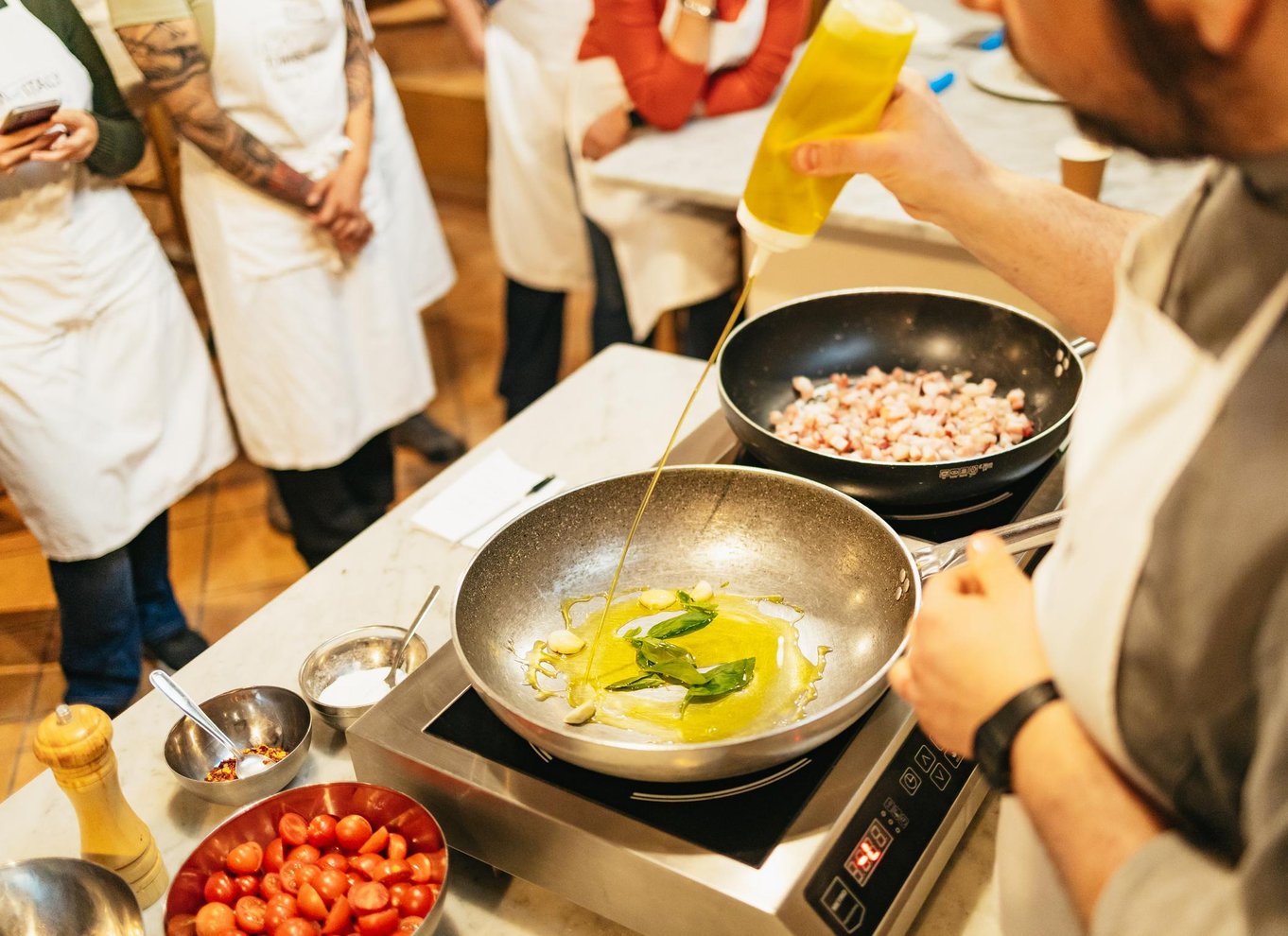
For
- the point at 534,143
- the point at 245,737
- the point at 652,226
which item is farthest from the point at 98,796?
the point at 534,143

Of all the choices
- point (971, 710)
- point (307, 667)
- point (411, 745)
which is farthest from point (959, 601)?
point (307, 667)

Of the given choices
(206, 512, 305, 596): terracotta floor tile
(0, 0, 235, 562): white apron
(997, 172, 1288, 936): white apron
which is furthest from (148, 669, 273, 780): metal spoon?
(206, 512, 305, 596): terracotta floor tile

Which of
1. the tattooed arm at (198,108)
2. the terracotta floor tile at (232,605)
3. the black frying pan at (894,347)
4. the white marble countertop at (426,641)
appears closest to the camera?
the white marble countertop at (426,641)

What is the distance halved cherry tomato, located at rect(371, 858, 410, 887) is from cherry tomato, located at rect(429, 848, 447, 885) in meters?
0.02

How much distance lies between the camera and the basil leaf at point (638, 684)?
103 centimetres

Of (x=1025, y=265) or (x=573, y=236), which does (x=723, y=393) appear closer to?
(x=1025, y=265)

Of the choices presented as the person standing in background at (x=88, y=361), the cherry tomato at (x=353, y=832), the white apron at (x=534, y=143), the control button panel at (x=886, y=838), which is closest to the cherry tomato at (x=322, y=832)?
A: the cherry tomato at (x=353, y=832)

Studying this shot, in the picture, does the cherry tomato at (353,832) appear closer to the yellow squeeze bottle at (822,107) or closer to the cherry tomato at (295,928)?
the cherry tomato at (295,928)

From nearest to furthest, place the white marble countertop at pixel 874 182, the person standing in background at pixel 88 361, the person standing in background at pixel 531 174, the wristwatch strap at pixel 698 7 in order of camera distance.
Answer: the person standing in background at pixel 88 361, the white marble countertop at pixel 874 182, the wristwatch strap at pixel 698 7, the person standing in background at pixel 531 174

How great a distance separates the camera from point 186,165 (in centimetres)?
220

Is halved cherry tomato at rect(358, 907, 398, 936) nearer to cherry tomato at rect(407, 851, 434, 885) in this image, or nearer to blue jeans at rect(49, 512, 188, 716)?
cherry tomato at rect(407, 851, 434, 885)

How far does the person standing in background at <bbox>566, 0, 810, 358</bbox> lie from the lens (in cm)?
233

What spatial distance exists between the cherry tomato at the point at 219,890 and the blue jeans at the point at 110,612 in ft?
4.61

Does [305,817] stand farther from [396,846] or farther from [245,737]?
[245,737]
